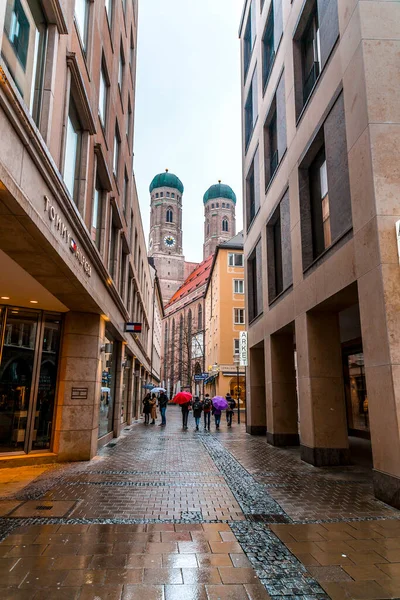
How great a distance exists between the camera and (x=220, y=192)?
134000 mm

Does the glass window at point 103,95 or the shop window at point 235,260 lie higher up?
the shop window at point 235,260

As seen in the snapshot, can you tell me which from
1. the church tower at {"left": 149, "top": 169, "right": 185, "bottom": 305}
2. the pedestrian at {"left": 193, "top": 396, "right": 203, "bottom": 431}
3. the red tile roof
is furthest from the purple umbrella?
the church tower at {"left": 149, "top": 169, "right": 185, "bottom": 305}

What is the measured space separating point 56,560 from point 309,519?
3507 millimetres

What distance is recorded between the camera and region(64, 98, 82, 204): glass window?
31.4ft

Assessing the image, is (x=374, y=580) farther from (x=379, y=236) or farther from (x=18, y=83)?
(x=18, y=83)

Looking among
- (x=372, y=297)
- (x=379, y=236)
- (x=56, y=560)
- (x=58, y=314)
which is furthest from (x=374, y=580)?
(x=58, y=314)

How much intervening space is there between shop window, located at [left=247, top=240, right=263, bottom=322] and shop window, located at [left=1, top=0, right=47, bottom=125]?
13.0 metres

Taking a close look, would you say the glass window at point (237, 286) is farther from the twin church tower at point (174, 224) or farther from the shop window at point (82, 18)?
the twin church tower at point (174, 224)

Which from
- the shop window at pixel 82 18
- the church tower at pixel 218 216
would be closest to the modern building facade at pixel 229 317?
the shop window at pixel 82 18

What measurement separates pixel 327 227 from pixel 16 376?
8.75 m

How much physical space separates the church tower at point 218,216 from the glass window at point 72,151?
390 ft

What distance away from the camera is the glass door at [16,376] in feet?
34.5

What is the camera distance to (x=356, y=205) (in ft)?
28.6

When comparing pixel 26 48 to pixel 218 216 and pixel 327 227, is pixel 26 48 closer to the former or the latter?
pixel 327 227
